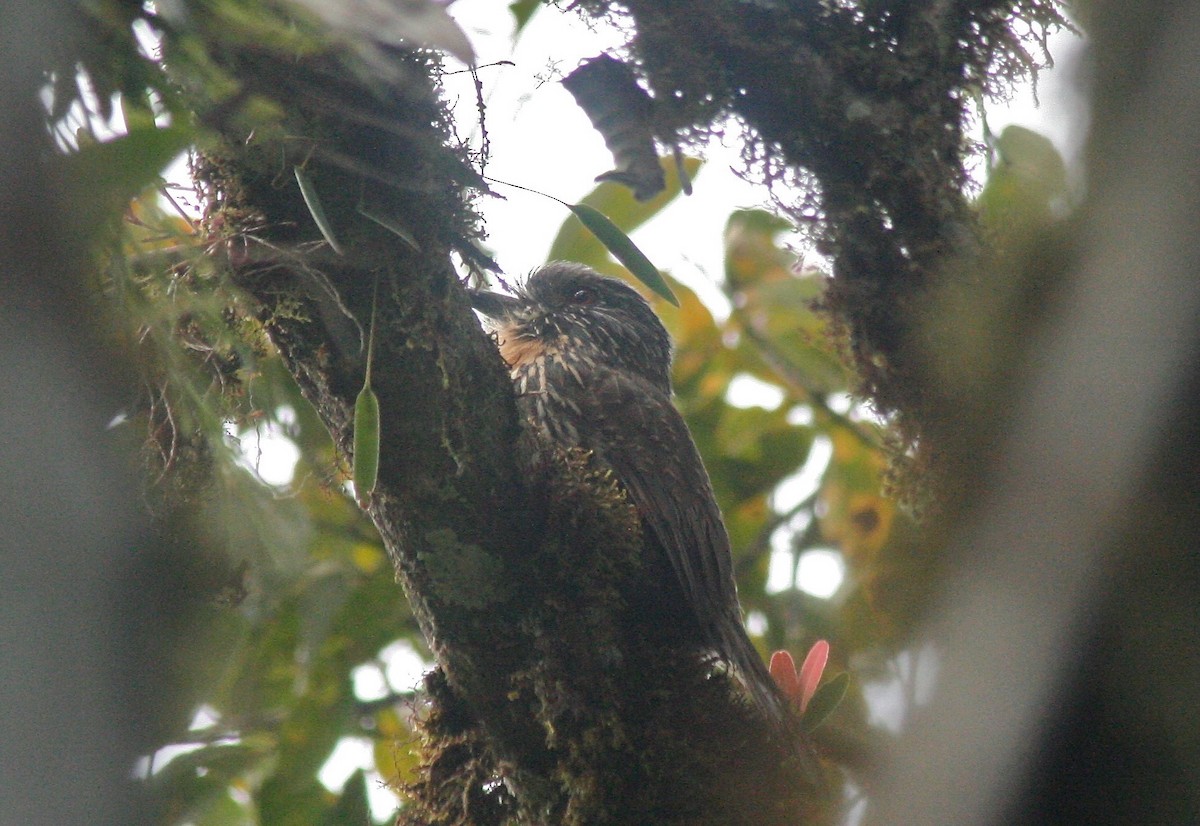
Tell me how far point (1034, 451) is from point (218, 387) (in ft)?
5.36

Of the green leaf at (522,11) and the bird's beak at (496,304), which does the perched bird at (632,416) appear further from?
the green leaf at (522,11)

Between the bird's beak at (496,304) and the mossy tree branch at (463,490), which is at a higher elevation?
the bird's beak at (496,304)

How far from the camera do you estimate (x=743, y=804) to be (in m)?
2.12

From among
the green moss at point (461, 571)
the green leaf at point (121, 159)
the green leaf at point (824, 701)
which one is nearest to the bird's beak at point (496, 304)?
the green moss at point (461, 571)

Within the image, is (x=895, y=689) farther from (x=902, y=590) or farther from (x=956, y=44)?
(x=956, y=44)

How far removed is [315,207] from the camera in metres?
1.87

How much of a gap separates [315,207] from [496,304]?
171 cm

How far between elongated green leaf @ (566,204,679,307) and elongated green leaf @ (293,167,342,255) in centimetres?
59

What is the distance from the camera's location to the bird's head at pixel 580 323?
3.68 meters

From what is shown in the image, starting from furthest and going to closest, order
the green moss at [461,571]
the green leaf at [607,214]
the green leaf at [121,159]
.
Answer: the green leaf at [607,214], the green moss at [461,571], the green leaf at [121,159]

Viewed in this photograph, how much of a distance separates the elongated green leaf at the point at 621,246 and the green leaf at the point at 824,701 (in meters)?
0.92

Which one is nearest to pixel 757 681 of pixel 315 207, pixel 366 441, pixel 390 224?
pixel 366 441

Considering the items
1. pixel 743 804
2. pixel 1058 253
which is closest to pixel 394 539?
pixel 743 804

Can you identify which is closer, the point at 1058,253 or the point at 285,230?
the point at 1058,253
